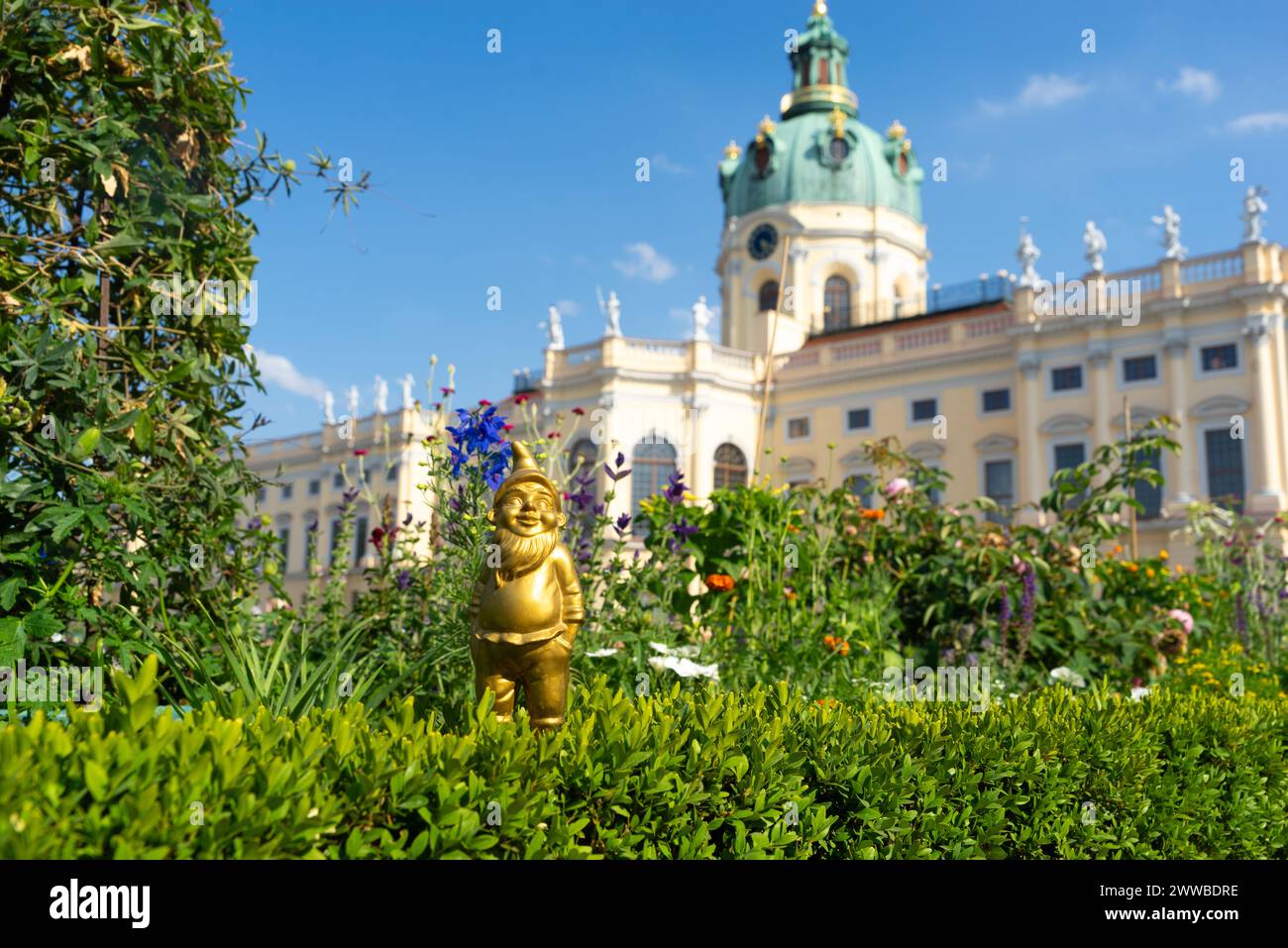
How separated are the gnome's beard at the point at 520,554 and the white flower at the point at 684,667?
6.12 ft

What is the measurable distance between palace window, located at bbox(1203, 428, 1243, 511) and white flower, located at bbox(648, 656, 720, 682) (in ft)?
91.1

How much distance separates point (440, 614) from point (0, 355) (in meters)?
2.44

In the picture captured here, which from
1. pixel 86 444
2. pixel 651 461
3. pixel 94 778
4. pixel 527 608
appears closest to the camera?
pixel 94 778

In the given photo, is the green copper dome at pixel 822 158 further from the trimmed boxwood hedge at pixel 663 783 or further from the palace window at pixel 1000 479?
the trimmed boxwood hedge at pixel 663 783

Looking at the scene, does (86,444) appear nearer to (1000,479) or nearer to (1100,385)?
(1100,385)

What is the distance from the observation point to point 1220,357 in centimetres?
2817

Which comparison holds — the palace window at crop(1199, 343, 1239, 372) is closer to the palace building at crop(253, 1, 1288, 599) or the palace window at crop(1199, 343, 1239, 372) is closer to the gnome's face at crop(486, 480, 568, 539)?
the palace building at crop(253, 1, 1288, 599)

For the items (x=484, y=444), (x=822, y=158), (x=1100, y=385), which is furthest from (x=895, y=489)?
(x=822, y=158)

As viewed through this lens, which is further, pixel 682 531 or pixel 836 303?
pixel 836 303

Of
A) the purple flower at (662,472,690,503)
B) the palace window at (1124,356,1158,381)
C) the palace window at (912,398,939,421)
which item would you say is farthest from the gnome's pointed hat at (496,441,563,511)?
the palace window at (912,398,939,421)

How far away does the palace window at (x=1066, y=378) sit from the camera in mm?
30578

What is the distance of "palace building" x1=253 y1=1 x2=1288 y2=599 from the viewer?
2789 centimetres

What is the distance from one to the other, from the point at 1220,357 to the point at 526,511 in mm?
30899
